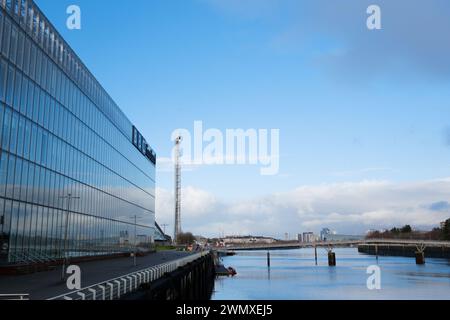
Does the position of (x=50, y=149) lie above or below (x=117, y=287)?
above

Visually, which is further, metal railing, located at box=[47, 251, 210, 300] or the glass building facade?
the glass building facade

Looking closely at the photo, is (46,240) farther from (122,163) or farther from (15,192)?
(122,163)

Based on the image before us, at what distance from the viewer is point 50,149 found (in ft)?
165

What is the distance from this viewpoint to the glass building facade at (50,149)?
134 feet

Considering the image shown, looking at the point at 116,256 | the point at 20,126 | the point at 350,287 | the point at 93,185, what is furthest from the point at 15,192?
the point at 350,287

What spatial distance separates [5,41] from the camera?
39.6 meters

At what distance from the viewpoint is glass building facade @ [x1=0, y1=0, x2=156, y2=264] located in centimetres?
4072

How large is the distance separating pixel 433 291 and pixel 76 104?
54.0m

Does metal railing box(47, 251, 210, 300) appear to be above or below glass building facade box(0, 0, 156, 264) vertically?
below

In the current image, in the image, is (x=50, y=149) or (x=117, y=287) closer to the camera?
(x=117, y=287)

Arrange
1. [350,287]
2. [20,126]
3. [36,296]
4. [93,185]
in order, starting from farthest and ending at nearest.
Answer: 1. [350,287]
2. [93,185]
3. [20,126]
4. [36,296]

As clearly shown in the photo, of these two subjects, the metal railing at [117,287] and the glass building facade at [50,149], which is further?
the glass building facade at [50,149]
